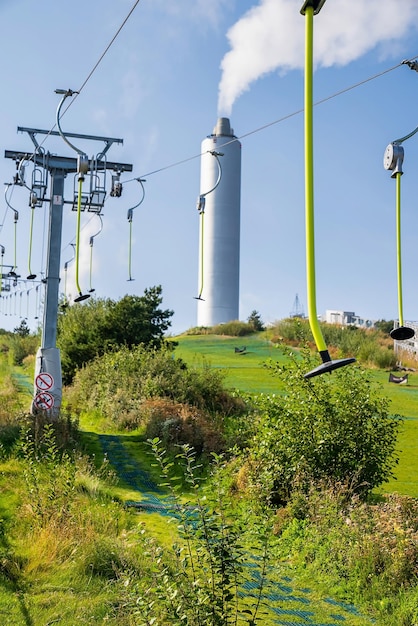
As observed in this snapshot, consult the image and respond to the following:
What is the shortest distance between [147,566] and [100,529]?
1.38 metres

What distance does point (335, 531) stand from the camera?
7.10 m

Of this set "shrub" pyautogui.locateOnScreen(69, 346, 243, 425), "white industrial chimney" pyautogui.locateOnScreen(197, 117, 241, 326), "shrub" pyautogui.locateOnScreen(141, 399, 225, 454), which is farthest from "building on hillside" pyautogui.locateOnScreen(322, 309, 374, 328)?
"shrub" pyautogui.locateOnScreen(141, 399, 225, 454)

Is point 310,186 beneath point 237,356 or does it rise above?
→ beneath

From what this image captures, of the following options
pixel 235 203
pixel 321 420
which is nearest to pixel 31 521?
pixel 321 420

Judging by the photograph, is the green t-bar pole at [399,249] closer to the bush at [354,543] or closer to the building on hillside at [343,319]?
the bush at [354,543]

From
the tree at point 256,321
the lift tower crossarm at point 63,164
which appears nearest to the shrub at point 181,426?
the lift tower crossarm at point 63,164

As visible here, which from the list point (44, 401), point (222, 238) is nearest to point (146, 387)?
point (44, 401)

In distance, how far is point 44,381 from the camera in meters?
14.1

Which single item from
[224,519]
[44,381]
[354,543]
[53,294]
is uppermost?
[53,294]

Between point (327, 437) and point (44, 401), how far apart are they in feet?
22.7

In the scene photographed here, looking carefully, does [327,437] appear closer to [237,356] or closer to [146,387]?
[146,387]

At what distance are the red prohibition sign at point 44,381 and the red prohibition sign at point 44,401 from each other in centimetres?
22

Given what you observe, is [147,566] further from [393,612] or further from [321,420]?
[321,420]

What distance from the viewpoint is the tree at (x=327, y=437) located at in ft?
27.9
